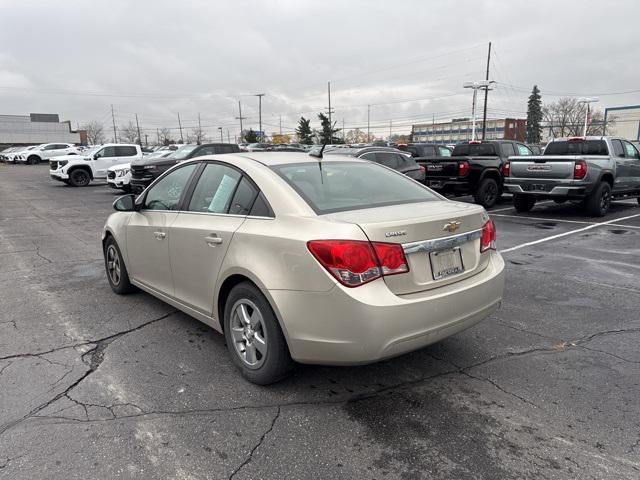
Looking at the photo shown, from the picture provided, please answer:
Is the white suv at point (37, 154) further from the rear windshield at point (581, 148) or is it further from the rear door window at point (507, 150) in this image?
the rear windshield at point (581, 148)

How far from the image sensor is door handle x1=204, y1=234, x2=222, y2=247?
3.41 m

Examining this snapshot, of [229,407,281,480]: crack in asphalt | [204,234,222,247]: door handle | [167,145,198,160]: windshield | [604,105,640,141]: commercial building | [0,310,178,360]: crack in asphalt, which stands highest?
[604,105,640,141]: commercial building

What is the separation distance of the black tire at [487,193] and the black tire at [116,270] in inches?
394

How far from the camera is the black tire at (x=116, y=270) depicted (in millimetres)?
5105

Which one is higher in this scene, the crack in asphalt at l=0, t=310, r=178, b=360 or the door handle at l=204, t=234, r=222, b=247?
the door handle at l=204, t=234, r=222, b=247

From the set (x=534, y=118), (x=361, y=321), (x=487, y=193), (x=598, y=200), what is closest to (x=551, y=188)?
(x=598, y=200)

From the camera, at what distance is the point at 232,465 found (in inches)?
98.0

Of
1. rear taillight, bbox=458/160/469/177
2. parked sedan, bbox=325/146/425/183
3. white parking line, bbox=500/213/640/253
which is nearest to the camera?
white parking line, bbox=500/213/640/253

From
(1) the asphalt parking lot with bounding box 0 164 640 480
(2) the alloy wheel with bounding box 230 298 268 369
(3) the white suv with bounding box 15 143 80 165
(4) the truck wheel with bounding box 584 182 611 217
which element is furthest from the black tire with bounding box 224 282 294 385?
(3) the white suv with bounding box 15 143 80 165

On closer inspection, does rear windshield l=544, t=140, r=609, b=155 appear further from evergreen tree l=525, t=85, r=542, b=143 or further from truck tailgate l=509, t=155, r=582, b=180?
evergreen tree l=525, t=85, r=542, b=143

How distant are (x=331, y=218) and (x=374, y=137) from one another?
123m

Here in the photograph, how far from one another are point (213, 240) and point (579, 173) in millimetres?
9607

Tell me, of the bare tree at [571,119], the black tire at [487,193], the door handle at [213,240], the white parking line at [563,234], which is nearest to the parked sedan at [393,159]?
the black tire at [487,193]

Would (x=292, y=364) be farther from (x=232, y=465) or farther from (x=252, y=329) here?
(x=232, y=465)
